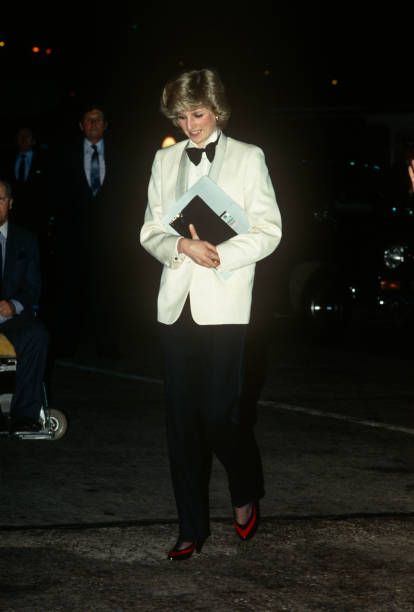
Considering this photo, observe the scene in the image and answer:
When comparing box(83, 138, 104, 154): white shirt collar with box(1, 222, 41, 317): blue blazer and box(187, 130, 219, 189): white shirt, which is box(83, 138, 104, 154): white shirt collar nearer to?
box(1, 222, 41, 317): blue blazer

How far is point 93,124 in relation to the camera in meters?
11.5

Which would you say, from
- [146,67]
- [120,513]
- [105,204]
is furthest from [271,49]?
[120,513]

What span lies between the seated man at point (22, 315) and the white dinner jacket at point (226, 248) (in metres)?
2.42

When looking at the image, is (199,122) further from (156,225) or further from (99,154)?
(99,154)

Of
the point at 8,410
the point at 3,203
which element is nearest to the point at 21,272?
the point at 3,203

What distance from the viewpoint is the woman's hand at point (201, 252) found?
17.3 feet

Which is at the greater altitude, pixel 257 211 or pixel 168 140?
pixel 168 140

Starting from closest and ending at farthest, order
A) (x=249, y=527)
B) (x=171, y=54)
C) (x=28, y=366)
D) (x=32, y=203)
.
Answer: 1. (x=249, y=527)
2. (x=28, y=366)
3. (x=32, y=203)
4. (x=171, y=54)

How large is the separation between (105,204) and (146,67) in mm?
19104

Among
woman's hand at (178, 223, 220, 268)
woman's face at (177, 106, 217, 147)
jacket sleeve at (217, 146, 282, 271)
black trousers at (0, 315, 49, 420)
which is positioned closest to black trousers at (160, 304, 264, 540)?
woman's hand at (178, 223, 220, 268)

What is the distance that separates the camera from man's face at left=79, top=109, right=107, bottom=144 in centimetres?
1148

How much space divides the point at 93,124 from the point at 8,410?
13.9 feet

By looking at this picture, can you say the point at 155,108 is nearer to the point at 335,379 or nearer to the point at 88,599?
the point at 335,379

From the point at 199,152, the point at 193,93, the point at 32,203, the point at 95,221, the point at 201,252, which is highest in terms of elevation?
the point at 193,93
